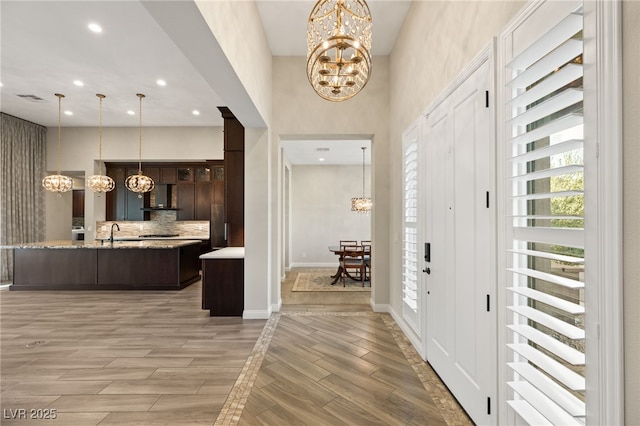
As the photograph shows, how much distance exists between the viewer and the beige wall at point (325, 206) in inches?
385

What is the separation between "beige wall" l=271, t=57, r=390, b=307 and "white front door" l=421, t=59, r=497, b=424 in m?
1.60

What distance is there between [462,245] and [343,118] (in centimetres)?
297

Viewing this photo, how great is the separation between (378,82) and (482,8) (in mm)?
2778

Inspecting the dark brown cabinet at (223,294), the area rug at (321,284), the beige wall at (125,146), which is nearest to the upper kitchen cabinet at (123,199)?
the beige wall at (125,146)

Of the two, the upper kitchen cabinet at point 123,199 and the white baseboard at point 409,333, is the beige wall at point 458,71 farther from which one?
the upper kitchen cabinet at point 123,199

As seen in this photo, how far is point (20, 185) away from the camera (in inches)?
280

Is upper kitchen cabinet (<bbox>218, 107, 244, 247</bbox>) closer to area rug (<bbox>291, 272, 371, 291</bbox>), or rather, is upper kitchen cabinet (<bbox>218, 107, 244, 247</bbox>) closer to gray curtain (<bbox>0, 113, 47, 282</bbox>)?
area rug (<bbox>291, 272, 371, 291</bbox>)

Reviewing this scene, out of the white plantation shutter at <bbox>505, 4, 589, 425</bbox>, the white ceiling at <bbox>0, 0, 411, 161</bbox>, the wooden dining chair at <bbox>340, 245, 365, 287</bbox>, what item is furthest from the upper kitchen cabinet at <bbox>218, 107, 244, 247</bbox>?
the white plantation shutter at <bbox>505, 4, 589, 425</bbox>

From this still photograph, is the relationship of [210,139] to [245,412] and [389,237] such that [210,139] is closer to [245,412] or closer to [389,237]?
[389,237]

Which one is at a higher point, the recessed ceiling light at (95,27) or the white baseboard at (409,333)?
the recessed ceiling light at (95,27)

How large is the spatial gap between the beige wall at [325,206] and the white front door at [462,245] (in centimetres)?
680

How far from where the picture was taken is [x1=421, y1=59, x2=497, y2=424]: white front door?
1888mm

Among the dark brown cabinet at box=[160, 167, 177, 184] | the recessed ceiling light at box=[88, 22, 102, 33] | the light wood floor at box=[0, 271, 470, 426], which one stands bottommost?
the light wood floor at box=[0, 271, 470, 426]

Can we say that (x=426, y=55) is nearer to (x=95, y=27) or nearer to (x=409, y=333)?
(x=409, y=333)
